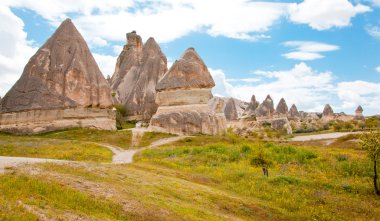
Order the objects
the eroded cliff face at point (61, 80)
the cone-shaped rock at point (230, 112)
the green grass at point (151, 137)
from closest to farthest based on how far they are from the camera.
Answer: the green grass at point (151, 137) → the eroded cliff face at point (61, 80) → the cone-shaped rock at point (230, 112)

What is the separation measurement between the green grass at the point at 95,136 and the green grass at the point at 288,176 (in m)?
6.40

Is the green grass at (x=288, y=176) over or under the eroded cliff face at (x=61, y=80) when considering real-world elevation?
under

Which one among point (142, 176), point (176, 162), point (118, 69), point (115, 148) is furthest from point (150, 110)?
point (142, 176)

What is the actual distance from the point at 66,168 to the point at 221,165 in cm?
1168

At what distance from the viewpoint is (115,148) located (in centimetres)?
2925

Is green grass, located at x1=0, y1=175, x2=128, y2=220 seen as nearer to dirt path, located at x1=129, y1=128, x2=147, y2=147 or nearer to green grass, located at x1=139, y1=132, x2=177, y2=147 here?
dirt path, located at x1=129, y1=128, x2=147, y2=147

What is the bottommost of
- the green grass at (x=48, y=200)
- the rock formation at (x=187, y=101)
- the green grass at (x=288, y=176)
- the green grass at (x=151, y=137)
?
the green grass at (x=288, y=176)

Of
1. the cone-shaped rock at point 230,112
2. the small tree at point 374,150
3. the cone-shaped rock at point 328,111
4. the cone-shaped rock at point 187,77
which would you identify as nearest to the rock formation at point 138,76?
the cone-shaped rock at point 187,77

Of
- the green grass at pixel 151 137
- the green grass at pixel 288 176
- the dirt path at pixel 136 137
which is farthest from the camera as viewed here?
the green grass at pixel 151 137

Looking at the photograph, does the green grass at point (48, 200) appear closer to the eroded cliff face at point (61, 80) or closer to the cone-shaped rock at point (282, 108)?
the eroded cliff face at point (61, 80)

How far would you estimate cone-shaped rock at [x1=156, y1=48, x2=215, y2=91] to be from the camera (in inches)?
1540

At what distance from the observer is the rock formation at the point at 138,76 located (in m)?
49.9

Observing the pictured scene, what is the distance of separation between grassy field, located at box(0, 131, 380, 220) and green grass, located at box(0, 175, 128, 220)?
0.07ft

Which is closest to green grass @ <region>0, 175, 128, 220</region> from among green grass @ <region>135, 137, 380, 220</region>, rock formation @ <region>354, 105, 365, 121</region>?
green grass @ <region>135, 137, 380, 220</region>
